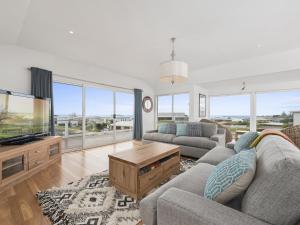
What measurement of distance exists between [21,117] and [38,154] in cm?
72

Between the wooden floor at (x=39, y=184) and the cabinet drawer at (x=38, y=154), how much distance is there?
0.25 m

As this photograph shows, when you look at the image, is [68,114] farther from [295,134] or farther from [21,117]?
[295,134]

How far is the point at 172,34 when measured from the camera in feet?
9.44

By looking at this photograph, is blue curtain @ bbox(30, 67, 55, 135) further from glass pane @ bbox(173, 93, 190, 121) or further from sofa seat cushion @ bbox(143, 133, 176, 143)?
glass pane @ bbox(173, 93, 190, 121)

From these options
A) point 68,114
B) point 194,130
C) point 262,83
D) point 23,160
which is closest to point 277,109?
point 262,83

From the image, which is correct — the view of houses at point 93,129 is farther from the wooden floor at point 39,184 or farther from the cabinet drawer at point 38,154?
Result: the cabinet drawer at point 38,154

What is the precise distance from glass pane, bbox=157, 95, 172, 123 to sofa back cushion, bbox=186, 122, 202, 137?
8.87 ft

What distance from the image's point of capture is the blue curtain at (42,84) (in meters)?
3.43

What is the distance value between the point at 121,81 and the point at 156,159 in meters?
3.85

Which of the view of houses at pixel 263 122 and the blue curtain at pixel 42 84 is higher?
the blue curtain at pixel 42 84

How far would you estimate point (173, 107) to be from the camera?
21.7ft

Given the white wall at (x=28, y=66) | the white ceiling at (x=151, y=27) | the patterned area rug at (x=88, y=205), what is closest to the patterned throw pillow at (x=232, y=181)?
the patterned area rug at (x=88, y=205)

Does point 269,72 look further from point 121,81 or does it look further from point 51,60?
point 51,60

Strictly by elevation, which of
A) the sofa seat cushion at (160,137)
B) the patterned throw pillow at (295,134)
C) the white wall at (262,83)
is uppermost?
the white wall at (262,83)
